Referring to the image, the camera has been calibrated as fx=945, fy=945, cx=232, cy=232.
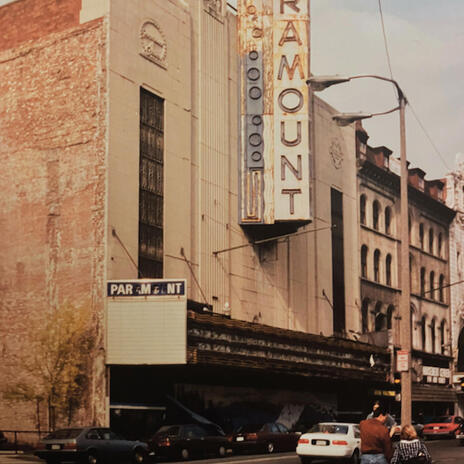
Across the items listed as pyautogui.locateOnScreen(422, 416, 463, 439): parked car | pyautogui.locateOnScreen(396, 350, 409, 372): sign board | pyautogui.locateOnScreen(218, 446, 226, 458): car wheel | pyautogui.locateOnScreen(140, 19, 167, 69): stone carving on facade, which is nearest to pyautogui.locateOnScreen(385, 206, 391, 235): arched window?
pyautogui.locateOnScreen(422, 416, 463, 439): parked car

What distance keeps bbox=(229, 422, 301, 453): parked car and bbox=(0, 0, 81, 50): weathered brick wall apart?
1865 centimetres

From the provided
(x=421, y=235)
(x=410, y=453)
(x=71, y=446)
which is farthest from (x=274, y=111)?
(x=410, y=453)

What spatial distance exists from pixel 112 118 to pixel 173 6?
7730 mm

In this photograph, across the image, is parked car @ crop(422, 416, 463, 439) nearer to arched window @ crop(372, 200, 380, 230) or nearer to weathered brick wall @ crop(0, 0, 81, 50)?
arched window @ crop(372, 200, 380, 230)

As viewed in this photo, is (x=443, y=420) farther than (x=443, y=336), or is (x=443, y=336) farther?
(x=443, y=336)

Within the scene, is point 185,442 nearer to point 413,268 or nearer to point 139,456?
point 139,456

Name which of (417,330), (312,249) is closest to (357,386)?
(312,249)

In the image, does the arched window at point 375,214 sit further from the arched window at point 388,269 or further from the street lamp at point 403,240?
the street lamp at point 403,240

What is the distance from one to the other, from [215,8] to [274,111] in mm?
5883

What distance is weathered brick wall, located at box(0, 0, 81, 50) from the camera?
4112 cm

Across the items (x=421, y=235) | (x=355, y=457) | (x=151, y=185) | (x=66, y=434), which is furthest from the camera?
(x=421, y=235)

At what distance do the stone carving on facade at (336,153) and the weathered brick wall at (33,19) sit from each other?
68.5ft

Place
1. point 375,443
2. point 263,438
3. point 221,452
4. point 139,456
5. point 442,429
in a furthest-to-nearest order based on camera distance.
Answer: point 442,429, point 263,438, point 221,452, point 139,456, point 375,443

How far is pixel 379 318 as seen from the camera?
63250 mm
